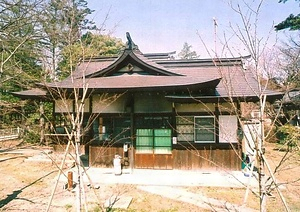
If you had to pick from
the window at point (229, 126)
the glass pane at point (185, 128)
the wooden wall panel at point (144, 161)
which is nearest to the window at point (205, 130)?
the glass pane at point (185, 128)

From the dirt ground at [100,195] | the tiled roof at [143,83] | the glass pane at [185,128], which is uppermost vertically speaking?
the tiled roof at [143,83]

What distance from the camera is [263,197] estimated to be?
380 centimetres

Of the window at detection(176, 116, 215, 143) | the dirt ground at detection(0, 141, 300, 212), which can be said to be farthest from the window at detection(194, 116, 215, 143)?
the dirt ground at detection(0, 141, 300, 212)

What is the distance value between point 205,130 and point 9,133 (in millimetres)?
19347

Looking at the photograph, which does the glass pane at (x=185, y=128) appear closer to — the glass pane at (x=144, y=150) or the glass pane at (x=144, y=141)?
the glass pane at (x=144, y=141)

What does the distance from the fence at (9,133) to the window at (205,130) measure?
57.3 ft

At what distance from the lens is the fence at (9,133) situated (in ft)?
71.5

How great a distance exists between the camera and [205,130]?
10.7 m

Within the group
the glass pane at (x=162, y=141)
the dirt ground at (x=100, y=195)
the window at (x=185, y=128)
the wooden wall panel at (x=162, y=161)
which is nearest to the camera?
the dirt ground at (x=100, y=195)

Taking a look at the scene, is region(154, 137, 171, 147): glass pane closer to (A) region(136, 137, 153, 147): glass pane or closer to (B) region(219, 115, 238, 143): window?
(A) region(136, 137, 153, 147): glass pane

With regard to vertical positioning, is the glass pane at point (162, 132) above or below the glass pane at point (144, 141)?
above

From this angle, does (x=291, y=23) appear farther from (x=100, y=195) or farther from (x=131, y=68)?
(x=100, y=195)

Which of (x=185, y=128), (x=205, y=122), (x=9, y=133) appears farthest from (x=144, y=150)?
(x=9, y=133)

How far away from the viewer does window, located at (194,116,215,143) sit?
10631 millimetres
